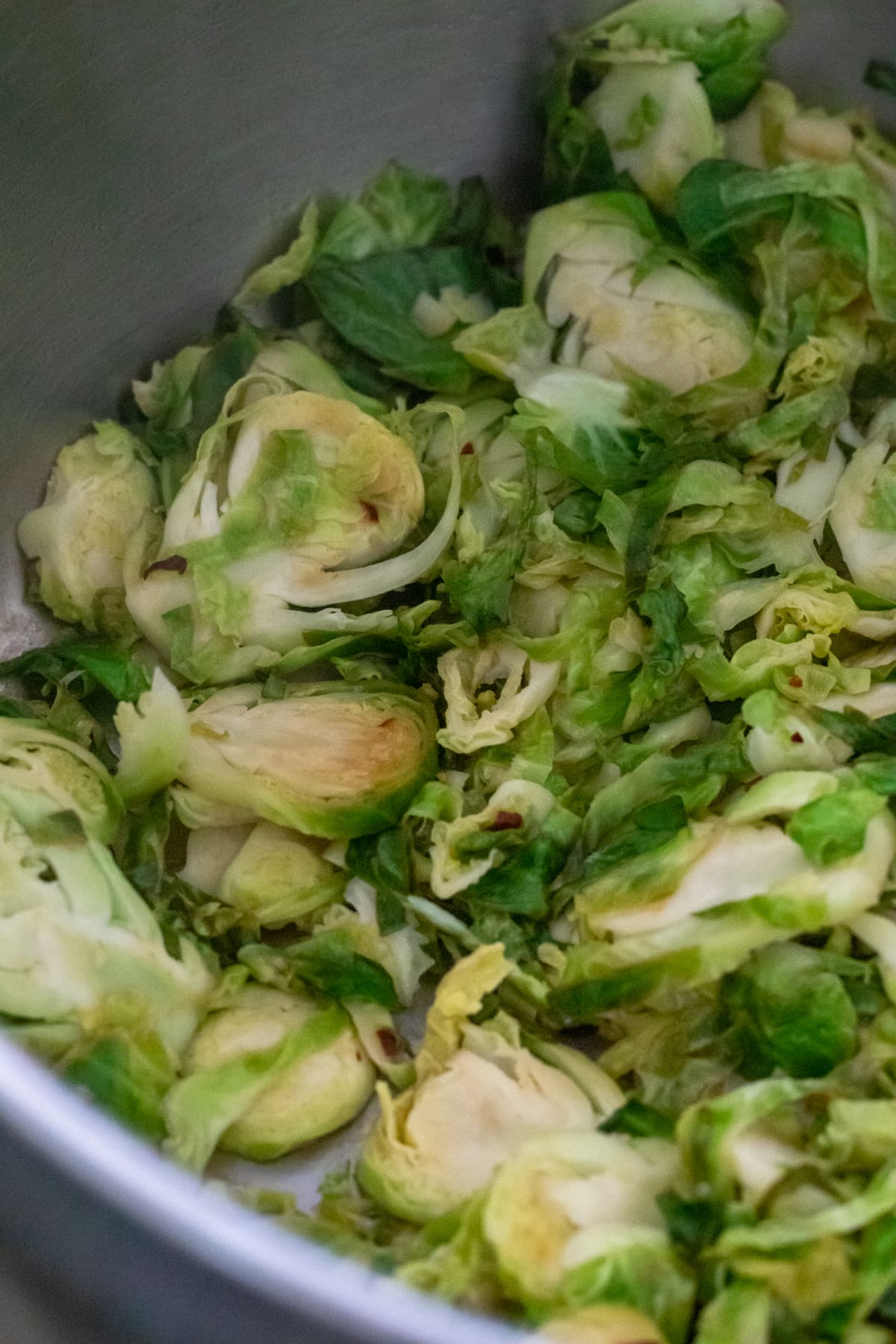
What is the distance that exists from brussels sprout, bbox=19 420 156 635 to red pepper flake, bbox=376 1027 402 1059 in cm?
51

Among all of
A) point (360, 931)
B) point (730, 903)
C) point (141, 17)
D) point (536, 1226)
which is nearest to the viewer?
point (536, 1226)

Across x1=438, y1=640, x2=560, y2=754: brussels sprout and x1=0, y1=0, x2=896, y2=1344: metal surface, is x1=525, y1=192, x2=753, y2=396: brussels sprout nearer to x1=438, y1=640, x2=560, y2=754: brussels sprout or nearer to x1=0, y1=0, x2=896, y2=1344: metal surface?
x1=0, y1=0, x2=896, y2=1344: metal surface

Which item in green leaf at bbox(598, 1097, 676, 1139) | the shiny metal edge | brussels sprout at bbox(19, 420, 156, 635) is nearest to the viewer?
the shiny metal edge

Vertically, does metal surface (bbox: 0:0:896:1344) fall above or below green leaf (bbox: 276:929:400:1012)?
above

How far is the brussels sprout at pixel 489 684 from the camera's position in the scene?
1.19m

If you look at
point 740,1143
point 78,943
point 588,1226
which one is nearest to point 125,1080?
point 78,943

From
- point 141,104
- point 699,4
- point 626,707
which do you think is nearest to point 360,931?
point 626,707

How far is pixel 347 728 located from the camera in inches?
46.0

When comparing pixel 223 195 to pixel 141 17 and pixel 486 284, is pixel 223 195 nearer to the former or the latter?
pixel 141 17

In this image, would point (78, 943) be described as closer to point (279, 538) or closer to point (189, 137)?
point (279, 538)

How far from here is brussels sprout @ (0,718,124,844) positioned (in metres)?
1.08

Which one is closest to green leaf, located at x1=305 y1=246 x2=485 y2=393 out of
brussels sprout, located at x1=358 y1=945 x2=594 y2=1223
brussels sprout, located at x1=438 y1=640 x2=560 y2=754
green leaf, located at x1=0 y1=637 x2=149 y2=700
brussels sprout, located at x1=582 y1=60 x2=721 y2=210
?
brussels sprout, located at x1=582 y1=60 x2=721 y2=210

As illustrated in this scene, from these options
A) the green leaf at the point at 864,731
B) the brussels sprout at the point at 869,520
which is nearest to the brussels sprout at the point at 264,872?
the green leaf at the point at 864,731

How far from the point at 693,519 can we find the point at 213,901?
61 centimetres
